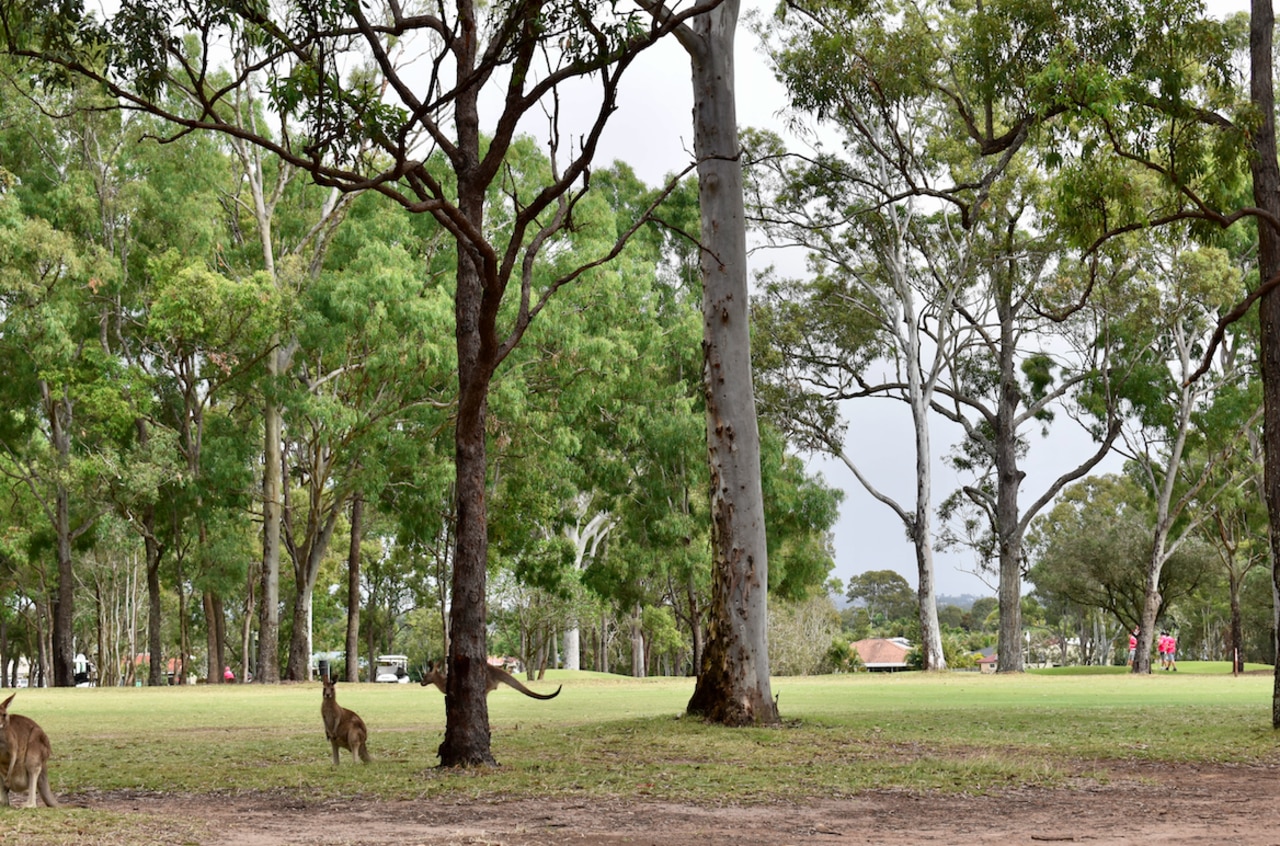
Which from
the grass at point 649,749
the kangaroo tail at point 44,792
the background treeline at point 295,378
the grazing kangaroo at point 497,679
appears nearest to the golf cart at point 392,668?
the background treeline at point 295,378

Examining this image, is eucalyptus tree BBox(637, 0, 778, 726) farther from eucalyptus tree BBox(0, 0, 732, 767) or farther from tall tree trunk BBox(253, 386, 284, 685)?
tall tree trunk BBox(253, 386, 284, 685)

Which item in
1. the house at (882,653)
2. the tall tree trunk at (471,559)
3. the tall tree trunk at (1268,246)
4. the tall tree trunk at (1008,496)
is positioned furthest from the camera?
the house at (882,653)

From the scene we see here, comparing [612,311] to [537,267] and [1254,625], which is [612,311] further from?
[1254,625]

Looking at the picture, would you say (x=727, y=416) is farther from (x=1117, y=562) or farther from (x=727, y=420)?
(x=1117, y=562)

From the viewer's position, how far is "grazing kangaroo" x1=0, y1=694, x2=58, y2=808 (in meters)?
6.10

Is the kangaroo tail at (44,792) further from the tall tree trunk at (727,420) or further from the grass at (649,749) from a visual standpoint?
the tall tree trunk at (727,420)

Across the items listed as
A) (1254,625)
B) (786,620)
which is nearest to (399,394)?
(786,620)

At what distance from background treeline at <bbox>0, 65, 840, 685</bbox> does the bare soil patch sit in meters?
21.8

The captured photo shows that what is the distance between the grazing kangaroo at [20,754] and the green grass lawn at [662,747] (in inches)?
60.7

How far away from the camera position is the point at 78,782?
8359 millimetres

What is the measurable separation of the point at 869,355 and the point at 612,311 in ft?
32.4

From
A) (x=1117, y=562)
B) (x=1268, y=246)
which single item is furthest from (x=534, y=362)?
(x=1117, y=562)

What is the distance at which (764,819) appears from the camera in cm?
668

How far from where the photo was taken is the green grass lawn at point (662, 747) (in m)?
8.21
